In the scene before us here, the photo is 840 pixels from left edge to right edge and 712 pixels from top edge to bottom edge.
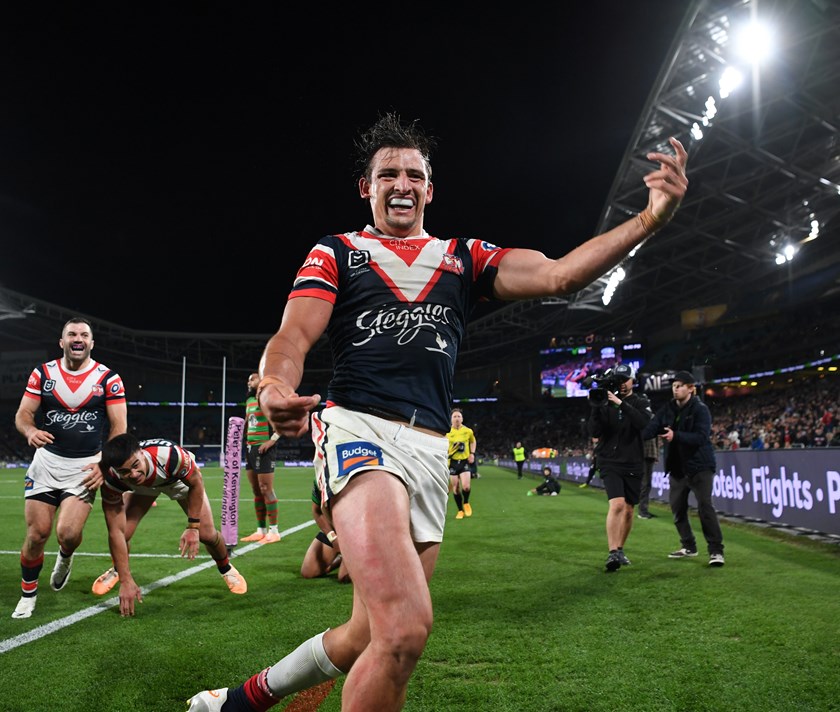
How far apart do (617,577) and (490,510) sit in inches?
308

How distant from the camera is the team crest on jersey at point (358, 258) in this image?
2.80 metres

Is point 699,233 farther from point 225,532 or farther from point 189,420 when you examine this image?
point 189,420

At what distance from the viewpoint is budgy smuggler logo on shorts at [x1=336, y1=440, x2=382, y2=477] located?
7.91 ft

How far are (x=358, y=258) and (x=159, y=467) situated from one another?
149 inches

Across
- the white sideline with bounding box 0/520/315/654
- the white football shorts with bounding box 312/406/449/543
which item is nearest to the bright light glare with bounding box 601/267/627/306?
the white sideline with bounding box 0/520/315/654

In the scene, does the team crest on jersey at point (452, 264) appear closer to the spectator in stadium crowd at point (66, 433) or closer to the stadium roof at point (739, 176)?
the spectator in stadium crowd at point (66, 433)

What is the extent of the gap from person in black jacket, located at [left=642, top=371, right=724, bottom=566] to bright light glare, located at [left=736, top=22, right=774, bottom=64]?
47.9 ft

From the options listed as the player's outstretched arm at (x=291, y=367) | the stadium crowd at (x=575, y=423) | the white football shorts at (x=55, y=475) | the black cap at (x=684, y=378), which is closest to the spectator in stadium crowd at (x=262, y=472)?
the white football shorts at (x=55, y=475)

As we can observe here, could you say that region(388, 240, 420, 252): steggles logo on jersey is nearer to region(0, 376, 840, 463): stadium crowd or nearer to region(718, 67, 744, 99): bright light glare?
region(718, 67, 744, 99): bright light glare

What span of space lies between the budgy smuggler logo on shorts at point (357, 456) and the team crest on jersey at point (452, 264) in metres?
0.87

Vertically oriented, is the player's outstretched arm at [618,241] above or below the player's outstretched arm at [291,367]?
above

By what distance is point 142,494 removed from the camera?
6570 millimetres

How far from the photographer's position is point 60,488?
→ 599 centimetres

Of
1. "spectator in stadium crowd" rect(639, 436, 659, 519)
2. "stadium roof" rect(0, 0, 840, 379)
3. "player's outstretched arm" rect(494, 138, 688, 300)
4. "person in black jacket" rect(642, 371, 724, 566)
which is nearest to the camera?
"player's outstretched arm" rect(494, 138, 688, 300)
